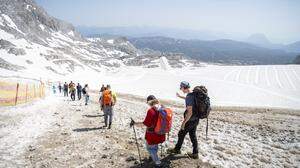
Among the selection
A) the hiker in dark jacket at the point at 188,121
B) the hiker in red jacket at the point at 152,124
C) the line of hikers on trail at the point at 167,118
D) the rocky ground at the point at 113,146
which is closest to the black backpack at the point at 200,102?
the line of hikers on trail at the point at 167,118

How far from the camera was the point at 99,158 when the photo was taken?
11.3 metres

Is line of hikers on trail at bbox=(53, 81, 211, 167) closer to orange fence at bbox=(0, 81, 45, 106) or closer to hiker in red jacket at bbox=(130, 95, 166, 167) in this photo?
hiker in red jacket at bbox=(130, 95, 166, 167)

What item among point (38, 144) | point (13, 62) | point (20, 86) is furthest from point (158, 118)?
point (13, 62)

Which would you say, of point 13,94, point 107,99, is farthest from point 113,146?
point 13,94

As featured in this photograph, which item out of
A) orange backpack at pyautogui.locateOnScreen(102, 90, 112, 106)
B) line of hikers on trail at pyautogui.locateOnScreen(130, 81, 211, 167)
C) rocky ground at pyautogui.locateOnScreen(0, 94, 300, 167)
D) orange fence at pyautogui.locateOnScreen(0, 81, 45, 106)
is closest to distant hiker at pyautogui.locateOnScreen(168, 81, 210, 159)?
line of hikers on trail at pyautogui.locateOnScreen(130, 81, 211, 167)

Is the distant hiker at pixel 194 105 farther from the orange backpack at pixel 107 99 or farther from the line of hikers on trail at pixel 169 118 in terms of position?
the orange backpack at pixel 107 99

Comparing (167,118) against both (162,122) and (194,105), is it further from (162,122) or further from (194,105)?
(194,105)

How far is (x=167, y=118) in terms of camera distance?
8.71 m

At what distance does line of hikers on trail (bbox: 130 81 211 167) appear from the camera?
8.67 meters

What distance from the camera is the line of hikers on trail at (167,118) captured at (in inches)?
341

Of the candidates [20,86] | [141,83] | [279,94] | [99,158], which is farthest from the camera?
[141,83]

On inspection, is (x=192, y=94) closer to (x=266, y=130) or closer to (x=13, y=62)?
(x=266, y=130)

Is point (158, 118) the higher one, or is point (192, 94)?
point (192, 94)

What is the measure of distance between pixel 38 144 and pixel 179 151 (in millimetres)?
6633
